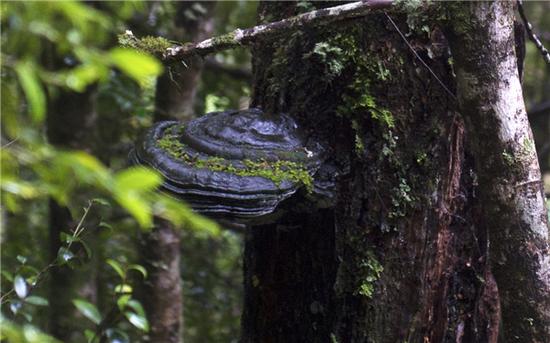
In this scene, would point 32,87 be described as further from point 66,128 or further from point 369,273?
point 66,128

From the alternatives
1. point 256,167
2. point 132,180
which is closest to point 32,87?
point 132,180

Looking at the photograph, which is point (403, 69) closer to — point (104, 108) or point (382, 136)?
point (382, 136)

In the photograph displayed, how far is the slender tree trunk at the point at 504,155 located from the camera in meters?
1.56

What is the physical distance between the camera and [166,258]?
3.41 m

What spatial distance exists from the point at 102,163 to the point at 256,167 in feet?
7.69

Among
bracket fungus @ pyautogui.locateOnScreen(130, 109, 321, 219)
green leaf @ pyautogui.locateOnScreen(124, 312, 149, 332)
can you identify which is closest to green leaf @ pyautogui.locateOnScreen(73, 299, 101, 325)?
green leaf @ pyautogui.locateOnScreen(124, 312, 149, 332)

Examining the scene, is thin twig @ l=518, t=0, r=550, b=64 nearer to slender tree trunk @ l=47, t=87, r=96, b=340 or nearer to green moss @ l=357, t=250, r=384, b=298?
green moss @ l=357, t=250, r=384, b=298

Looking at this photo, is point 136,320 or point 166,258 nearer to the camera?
point 136,320

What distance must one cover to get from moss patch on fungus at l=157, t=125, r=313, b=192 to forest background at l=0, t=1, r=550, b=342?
215 mm

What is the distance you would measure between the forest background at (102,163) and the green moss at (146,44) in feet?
0.24

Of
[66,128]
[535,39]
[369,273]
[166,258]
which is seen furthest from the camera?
[66,128]

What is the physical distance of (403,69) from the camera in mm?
1754

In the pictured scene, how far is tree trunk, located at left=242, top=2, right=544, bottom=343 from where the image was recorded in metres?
1.71

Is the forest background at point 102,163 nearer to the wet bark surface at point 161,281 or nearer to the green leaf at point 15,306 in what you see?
the green leaf at point 15,306
